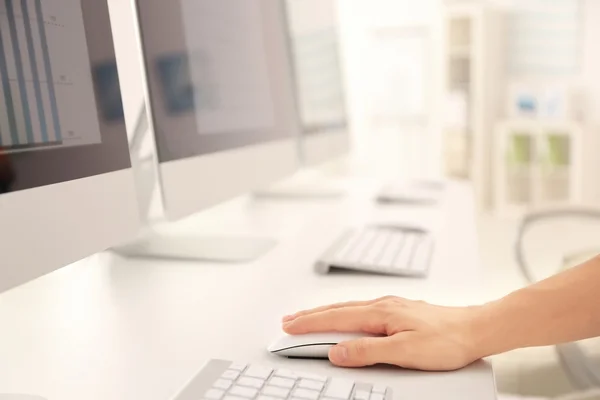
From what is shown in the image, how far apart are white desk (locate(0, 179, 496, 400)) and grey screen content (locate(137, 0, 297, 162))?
0.66 ft

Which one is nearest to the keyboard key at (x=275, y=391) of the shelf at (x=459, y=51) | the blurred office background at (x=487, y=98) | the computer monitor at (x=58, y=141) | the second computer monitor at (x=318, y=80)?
the computer monitor at (x=58, y=141)

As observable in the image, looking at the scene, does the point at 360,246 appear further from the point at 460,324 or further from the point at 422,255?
the point at 460,324

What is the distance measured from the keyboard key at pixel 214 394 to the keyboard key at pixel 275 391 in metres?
0.03

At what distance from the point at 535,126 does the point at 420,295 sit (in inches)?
144

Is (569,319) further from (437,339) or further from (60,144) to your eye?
(60,144)

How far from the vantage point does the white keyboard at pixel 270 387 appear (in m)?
0.48

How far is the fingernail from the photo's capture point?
1.86ft

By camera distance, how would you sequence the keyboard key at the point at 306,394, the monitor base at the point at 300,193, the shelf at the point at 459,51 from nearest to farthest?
the keyboard key at the point at 306,394 → the monitor base at the point at 300,193 → the shelf at the point at 459,51

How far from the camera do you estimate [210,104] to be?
91 cm

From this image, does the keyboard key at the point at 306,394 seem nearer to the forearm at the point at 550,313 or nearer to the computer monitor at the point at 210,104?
Answer: the forearm at the point at 550,313

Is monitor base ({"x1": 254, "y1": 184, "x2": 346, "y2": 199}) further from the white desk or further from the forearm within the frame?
the forearm

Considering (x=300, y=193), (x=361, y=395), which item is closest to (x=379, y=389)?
(x=361, y=395)

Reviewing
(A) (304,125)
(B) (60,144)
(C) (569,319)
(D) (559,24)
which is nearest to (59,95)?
(B) (60,144)

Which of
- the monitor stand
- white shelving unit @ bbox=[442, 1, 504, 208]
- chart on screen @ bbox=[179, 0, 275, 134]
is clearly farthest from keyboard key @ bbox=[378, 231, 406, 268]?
white shelving unit @ bbox=[442, 1, 504, 208]
